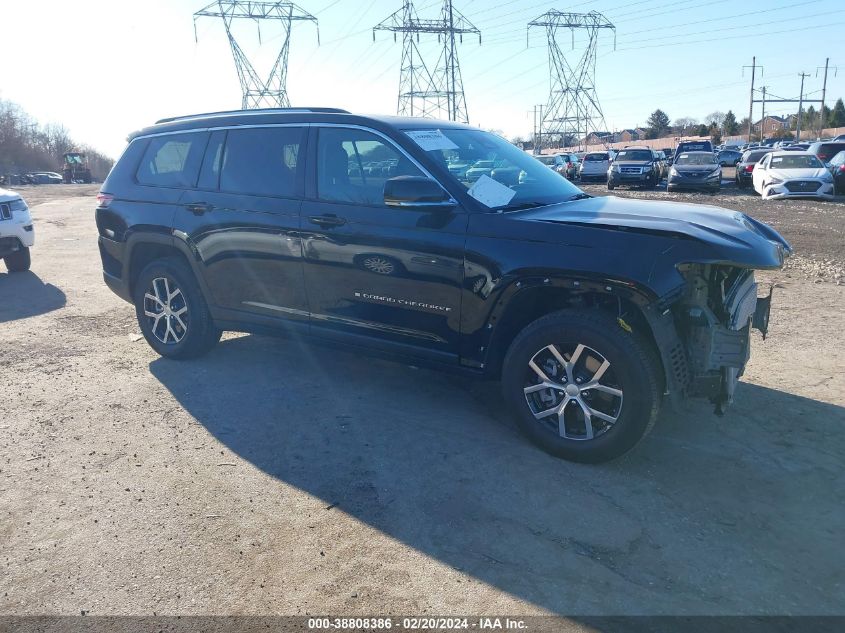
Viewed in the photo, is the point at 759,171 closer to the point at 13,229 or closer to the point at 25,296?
the point at 13,229

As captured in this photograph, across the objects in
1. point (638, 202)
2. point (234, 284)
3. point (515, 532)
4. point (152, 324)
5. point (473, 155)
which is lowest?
point (515, 532)

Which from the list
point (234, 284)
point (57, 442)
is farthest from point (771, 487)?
point (57, 442)

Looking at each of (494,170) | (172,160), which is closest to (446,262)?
(494,170)

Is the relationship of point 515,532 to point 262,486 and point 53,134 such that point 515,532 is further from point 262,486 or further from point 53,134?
point 53,134

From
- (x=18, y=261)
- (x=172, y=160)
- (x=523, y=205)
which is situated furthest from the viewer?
(x=18, y=261)

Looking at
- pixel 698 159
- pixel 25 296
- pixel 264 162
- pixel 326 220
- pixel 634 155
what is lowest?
pixel 25 296

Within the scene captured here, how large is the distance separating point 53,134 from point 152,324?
117m

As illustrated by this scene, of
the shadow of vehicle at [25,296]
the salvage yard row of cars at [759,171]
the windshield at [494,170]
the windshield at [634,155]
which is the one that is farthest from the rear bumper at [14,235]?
the windshield at [634,155]

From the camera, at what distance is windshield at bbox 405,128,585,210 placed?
4344mm

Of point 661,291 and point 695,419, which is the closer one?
point 661,291

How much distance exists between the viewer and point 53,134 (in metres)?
106

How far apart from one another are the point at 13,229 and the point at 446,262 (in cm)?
801

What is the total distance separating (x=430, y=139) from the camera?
462 centimetres

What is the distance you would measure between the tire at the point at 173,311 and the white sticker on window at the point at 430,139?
223 cm
